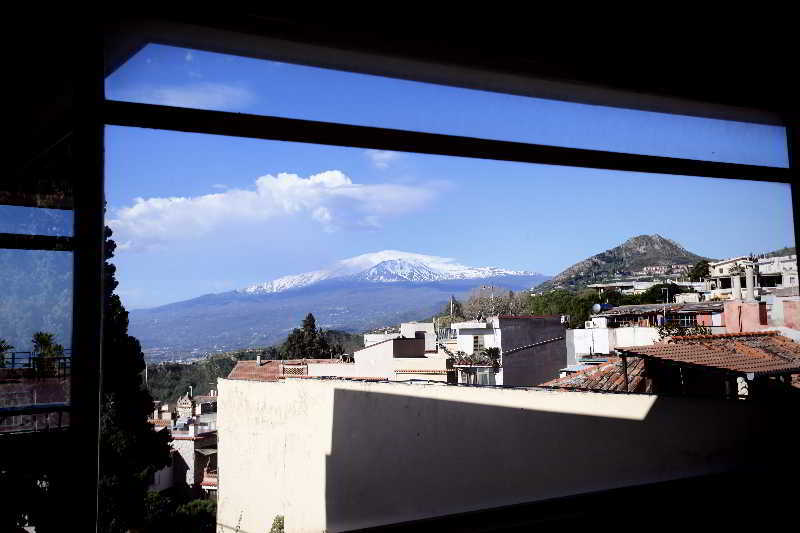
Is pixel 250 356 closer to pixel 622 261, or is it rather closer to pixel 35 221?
pixel 35 221

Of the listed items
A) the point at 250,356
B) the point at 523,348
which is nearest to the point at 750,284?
the point at 523,348

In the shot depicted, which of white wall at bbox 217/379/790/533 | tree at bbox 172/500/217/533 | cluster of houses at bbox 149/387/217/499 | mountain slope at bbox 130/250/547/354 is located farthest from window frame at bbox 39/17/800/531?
cluster of houses at bbox 149/387/217/499

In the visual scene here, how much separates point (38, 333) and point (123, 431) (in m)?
2.01

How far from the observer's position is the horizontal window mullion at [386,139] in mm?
1348

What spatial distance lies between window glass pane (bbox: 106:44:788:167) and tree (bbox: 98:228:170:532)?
3.42 ft

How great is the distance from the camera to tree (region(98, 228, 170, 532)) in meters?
2.52

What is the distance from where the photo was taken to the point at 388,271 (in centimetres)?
1348

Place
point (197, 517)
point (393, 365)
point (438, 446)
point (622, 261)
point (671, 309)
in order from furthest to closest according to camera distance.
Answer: point (622, 261) → point (671, 309) → point (393, 365) → point (197, 517) → point (438, 446)

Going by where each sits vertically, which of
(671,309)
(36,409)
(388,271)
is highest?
(388,271)

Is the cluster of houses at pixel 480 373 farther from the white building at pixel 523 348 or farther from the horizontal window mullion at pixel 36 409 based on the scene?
the horizontal window mullion at pixel 36 409

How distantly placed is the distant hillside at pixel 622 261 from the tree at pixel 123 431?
14.8m

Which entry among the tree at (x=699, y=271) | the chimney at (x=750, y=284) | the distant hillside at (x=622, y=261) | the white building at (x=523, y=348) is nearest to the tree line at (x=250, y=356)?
the white building at (x=523, y=348)

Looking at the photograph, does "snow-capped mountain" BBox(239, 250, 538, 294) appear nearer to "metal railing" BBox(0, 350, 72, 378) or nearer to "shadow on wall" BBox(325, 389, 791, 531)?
"shadow on wall" BBox(325, 389, 791, 531)

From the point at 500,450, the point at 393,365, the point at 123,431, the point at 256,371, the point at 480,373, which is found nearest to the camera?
the point at 123,431
